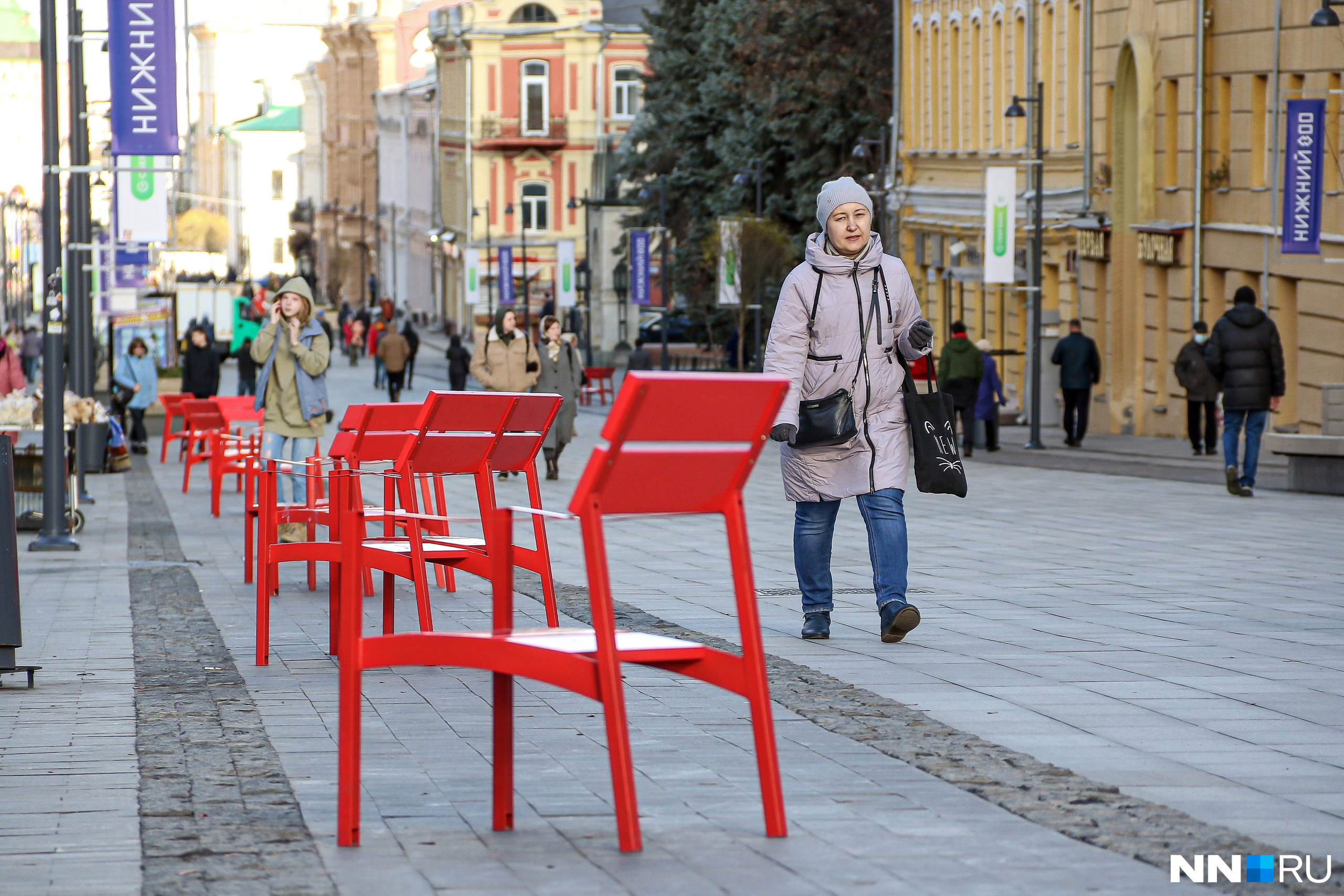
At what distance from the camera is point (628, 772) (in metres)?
5.32

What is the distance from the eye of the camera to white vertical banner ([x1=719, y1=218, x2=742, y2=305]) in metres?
45.8

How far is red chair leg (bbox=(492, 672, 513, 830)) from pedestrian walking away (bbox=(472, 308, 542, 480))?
17.0 metres

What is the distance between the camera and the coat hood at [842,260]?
Result: 921 centimetres

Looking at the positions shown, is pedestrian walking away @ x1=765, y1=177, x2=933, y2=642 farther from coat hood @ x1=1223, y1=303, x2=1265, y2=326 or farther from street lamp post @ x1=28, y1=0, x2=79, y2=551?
coat hood @ x1=1223, y1=303, x2=1265, y2=326

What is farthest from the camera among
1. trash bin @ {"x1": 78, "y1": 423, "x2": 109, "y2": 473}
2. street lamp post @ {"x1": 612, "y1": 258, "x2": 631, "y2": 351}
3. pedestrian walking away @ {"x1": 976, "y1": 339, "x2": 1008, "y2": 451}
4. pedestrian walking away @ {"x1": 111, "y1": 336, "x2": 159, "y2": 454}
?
street lamp post @ {"x1": 612, "y1": 258, "x2": 631, "y2": 351}

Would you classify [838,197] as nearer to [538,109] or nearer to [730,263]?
[730,263]

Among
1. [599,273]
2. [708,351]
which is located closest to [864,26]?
[708,351]

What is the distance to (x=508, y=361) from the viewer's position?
75.5 feet

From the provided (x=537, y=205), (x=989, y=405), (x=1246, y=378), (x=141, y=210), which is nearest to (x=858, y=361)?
(x=1246, y=378)

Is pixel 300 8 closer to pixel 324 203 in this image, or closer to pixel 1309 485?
pixel 324 203

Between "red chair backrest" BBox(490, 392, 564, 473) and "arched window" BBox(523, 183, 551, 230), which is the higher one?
"arched window" BBox(523, 183, 551, 230)

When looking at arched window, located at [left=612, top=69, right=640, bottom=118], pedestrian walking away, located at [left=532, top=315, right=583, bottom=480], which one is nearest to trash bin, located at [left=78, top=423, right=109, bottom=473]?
pedestrian walking away, located at [left=532, top=315, right=583, bottom=480]

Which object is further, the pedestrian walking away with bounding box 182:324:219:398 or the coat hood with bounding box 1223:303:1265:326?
the pedestrian walking away with bounding box 182:324:219:398

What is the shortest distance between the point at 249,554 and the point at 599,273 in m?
65.7
